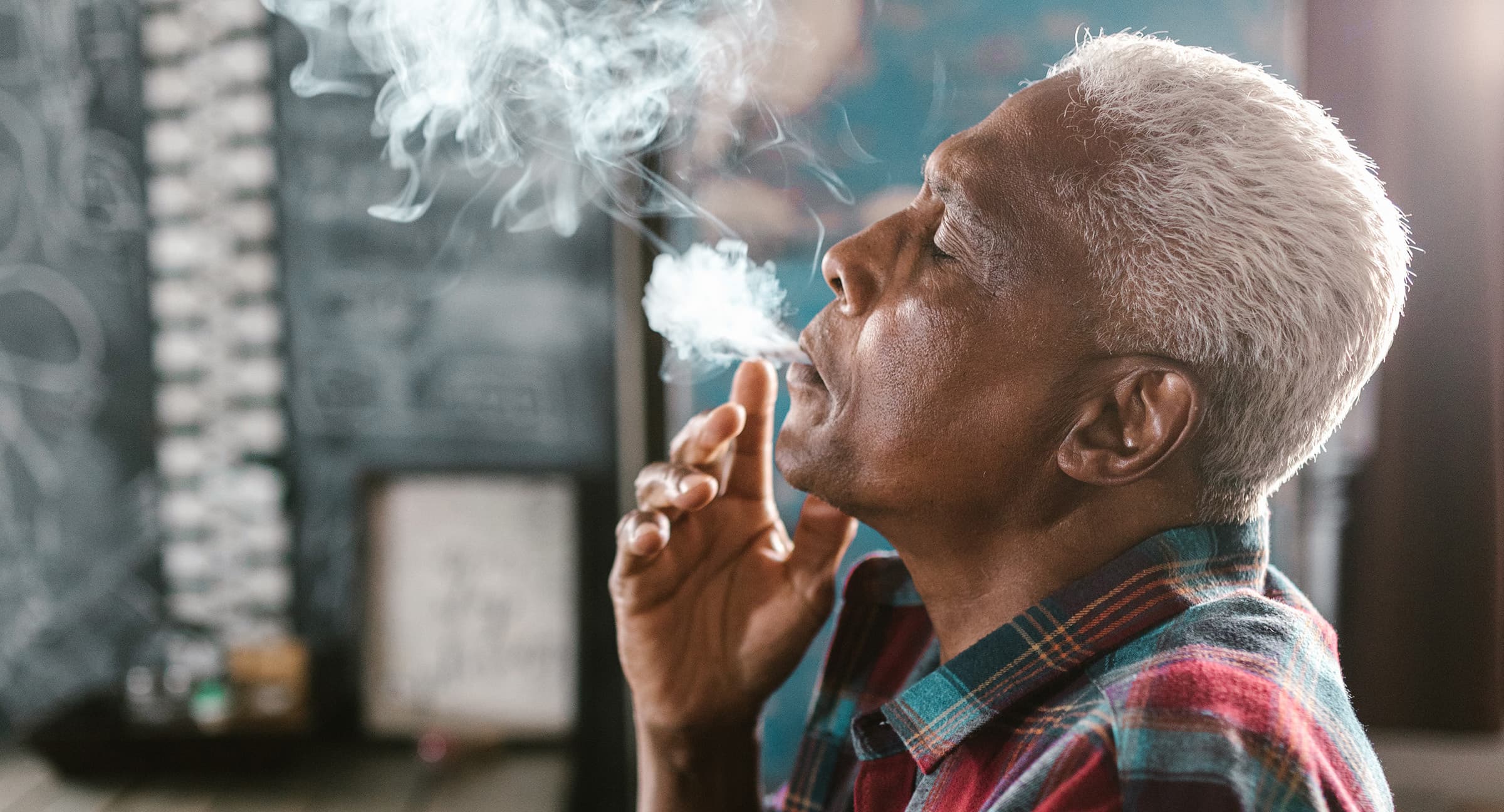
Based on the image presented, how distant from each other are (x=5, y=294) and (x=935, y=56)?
230cm

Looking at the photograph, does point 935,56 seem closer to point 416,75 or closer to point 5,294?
point 416,75

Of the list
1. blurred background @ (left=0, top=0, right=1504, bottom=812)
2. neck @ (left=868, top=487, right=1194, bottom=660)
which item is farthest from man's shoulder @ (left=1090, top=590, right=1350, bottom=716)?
blurred background @ (left=0, top=0, right=1504, bottom=812)

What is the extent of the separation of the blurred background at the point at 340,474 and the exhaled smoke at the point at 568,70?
0.52ft

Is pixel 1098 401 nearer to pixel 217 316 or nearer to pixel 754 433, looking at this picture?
pixel 754 433

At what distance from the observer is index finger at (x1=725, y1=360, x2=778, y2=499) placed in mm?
1351

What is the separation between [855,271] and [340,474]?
173cm

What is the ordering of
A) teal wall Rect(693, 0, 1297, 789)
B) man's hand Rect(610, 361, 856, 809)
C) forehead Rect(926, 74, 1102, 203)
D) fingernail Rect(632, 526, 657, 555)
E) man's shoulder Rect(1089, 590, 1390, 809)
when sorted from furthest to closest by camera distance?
teal wall Rect(693, 0, 1297, 789), man's hand Rect(610, 361, 856, 809), fingernail Rect(632, 526, 657, 555), forehead Rect(926, 74, 1102, 203), man's shoulder Rect(1089, 590, 1390, 809)

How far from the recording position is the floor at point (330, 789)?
7.34 feet

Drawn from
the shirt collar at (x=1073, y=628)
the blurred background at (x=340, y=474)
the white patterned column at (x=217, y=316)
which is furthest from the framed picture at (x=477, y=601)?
the shirt collar at (x=1073, y=628)

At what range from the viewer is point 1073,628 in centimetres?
94

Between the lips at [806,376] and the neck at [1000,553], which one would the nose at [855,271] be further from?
the neck at [1000,553]

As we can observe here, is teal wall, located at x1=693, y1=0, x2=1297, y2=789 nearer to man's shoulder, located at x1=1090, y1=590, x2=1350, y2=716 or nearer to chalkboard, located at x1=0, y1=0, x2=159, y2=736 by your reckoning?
man's shoulder, located at x1=1090, y1=590, x2=1350, y2=716

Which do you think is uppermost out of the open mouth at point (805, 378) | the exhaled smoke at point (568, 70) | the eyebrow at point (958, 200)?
the exhaled smoke at point (568, 70)

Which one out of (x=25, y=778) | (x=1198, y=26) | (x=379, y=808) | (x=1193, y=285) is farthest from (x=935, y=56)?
(x=25, y=778)
